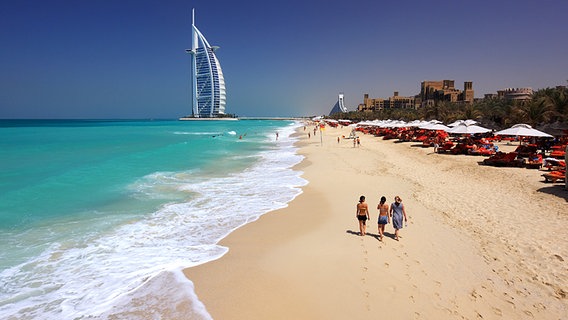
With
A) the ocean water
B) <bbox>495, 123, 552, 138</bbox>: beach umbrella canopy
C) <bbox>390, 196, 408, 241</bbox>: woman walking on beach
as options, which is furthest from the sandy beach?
<bbox>495, 123, 552, 138</bbox>: beach umbrella canopy

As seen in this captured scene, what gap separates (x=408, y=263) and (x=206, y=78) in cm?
13788

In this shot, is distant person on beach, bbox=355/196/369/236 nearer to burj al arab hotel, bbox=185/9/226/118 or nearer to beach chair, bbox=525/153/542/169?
beach chair, bbox=525/153/542/169

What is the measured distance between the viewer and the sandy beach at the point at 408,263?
13.2 ft

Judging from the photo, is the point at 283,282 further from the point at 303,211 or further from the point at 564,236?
the point at 564,236

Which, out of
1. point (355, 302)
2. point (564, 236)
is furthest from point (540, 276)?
point (355, 302)

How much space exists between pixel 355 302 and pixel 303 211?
4331 mm

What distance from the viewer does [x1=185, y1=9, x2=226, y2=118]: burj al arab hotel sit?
131 meters

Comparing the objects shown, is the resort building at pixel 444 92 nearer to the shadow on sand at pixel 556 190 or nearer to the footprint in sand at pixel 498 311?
the shadow on sand at pixel 556 190

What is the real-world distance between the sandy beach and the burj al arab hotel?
130320 mm

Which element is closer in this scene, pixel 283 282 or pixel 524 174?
pixel 283 282

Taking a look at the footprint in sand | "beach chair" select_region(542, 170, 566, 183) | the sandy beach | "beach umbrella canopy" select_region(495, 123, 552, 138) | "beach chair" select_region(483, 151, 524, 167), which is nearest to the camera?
the footprint in sand

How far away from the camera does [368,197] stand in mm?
9430

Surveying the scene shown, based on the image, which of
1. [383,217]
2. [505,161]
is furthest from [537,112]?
[383,217]

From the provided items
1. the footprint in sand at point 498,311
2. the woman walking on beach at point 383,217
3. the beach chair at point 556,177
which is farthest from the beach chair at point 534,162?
the footprint in sand at point 498,311
